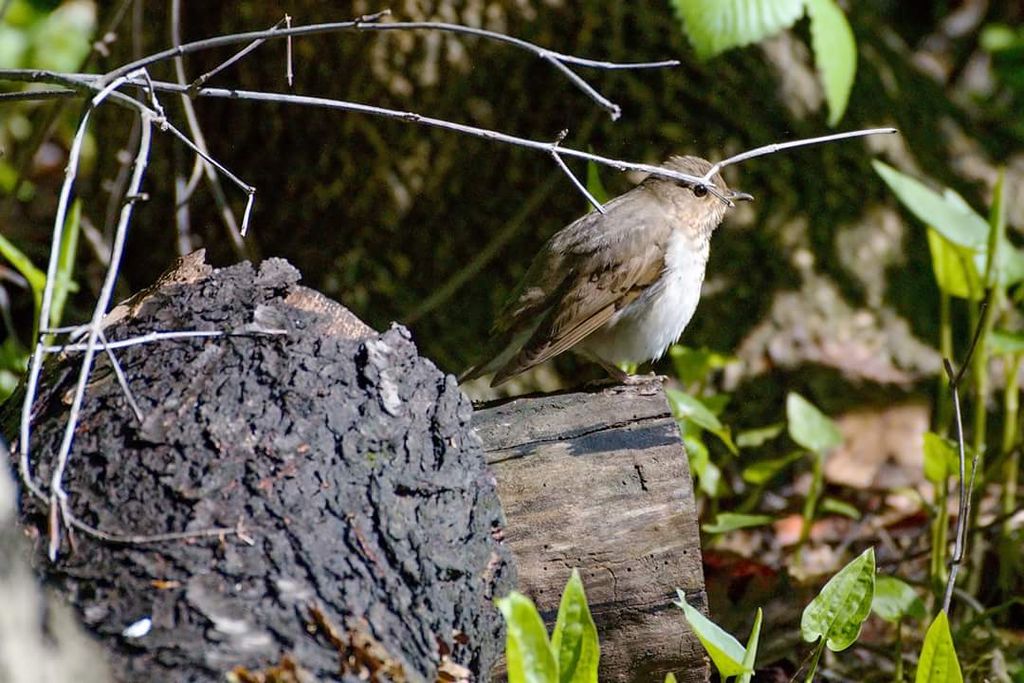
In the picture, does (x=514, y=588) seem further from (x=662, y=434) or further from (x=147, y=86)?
(x=147, y=86)

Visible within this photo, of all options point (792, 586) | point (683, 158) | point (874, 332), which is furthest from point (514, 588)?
point (874, 332)

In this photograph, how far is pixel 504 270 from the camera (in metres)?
5.21

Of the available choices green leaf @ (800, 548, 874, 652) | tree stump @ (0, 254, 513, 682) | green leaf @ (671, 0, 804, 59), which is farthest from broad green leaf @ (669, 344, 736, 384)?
tree stump @ (0, 254, 513, 682)

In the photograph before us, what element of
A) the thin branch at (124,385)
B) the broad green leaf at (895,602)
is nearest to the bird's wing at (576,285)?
the broad green leaf at (895,602)

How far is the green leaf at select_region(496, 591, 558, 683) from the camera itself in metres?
2.25

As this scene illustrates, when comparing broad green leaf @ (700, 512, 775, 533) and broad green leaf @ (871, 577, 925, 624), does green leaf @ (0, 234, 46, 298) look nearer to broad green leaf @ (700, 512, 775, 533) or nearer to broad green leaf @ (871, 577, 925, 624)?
broad green leaf @ (700, 512, 775, 533)

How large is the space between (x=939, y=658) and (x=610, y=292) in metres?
1.78

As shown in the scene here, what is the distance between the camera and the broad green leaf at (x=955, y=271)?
409 centimetres

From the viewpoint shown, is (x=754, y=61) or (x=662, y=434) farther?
(x=754, y=61)

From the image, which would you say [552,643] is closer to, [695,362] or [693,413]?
[693,413]

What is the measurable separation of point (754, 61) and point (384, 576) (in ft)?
12.0

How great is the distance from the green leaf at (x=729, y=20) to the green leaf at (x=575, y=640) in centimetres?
217

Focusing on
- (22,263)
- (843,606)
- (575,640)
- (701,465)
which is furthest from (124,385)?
(701,465)

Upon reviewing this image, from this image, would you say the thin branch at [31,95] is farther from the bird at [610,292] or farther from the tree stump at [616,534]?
the bird at [610,292]
